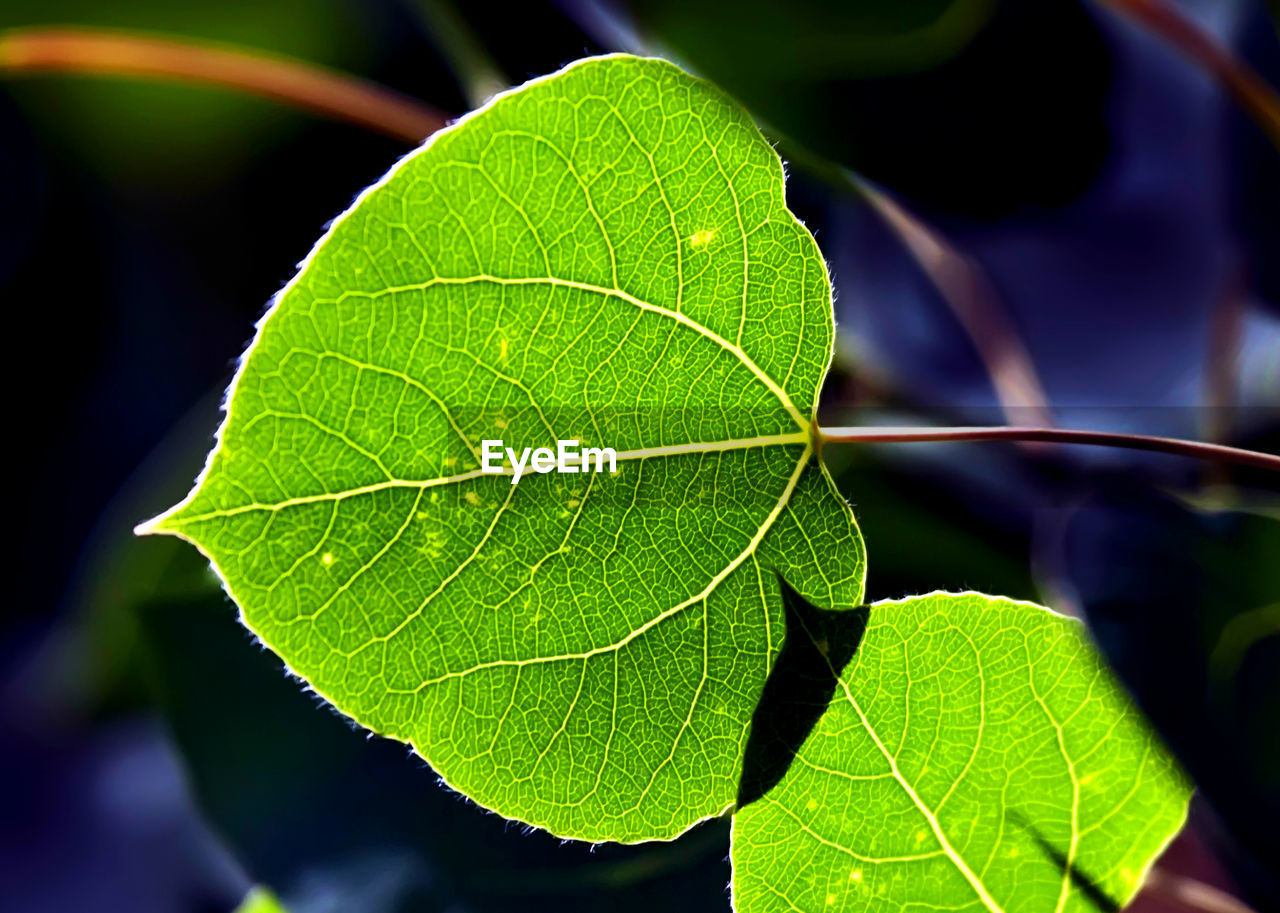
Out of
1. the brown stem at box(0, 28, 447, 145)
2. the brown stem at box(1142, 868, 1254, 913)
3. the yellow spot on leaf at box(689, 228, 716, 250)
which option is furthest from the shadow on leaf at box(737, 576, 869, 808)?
the brown stem at box(0, 28, 447, 145)

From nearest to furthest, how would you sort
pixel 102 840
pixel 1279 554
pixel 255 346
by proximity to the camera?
pixel 255 346 → pixel 1279 554 → pixel 102 840

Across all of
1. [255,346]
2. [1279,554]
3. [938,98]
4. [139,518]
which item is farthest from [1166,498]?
[139,518]

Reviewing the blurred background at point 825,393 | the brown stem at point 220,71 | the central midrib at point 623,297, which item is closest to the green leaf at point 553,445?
the central midrib at point 623,297

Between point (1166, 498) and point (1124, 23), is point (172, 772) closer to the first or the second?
point (1166, 498)

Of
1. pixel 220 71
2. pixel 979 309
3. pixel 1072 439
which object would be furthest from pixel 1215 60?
pixel 220 71

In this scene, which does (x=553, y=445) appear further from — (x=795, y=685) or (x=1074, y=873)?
(x=1074, y=873)

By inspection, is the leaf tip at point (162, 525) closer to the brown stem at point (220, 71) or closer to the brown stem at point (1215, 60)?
the brown stem at point (220, 71)

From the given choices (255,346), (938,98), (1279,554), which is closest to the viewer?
(255,346)
